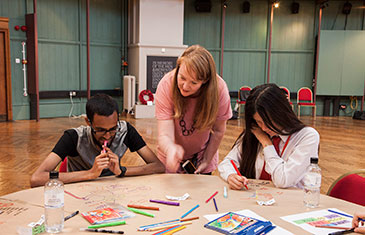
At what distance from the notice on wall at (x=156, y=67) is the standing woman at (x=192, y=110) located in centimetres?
814

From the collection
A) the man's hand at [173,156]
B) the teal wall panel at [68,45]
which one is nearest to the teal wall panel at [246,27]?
the teal wall panel at [68,45]

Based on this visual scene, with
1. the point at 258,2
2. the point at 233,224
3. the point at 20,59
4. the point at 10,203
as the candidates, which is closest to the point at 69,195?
the point at 10,203

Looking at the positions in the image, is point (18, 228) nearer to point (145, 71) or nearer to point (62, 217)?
point (62, 217)

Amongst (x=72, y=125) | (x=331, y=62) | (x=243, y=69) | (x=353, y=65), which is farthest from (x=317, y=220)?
(x=353, y=65)

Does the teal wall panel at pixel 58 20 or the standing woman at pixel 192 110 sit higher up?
the teal wall panel at pixel 58 20

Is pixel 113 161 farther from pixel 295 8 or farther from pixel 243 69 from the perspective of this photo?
pixel 295 8

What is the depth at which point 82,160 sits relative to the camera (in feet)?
7.70

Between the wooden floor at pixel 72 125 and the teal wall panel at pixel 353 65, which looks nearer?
the wooden floor at pixel 72 125

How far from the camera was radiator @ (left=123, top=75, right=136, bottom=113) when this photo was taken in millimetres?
10266

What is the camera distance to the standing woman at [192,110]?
2.01 m

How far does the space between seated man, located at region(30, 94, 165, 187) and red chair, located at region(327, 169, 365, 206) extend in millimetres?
1086

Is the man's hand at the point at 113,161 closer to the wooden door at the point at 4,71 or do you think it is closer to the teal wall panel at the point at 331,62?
the wooden door at the point at 4,71

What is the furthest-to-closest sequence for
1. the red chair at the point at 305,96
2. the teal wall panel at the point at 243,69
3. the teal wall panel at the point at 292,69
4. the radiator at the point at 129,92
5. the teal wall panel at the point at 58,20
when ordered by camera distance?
1. the teal wall panel at the point at 292,69
2. the teal wall panel at the point at 243,69
3. the red chair at the point at 305,96
4. the radiator at the point at 129,92
5. the teal wall panel at the point at 58,20

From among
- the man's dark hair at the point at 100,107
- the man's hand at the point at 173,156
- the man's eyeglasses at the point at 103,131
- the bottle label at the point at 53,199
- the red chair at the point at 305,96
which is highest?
the man's dark hair at the point at 100,107
